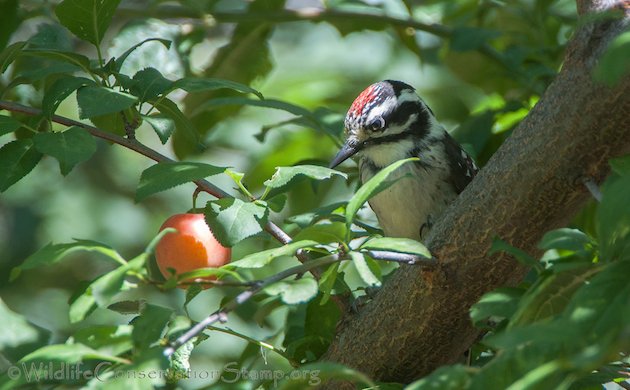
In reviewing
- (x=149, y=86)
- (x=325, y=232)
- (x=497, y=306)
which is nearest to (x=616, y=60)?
(x=497, y=306)

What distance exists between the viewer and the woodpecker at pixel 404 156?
3703 millimetres

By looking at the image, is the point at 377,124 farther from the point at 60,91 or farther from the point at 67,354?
the point at 67,354

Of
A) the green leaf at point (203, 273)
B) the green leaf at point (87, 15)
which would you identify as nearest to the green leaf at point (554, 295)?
the green leaf at point (203, 273)

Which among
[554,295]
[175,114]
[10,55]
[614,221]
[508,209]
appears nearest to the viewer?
[614,221]

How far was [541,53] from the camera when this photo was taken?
4.00 metres

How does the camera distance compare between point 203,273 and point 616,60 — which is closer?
point 616,60

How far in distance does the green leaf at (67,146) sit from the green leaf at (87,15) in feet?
1.31

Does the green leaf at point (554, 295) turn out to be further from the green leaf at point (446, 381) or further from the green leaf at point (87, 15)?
the green leaf at point (87, 15)

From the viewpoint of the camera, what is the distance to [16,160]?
232 centimetres

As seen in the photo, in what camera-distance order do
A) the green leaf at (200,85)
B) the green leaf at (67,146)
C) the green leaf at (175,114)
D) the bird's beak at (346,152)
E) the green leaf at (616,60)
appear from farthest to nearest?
the bird's beak at (346,152) → the green leaf at (175,114) → the green leaf at (200,85) → the green leaf at (67,146) → the green leaf at (616,60)

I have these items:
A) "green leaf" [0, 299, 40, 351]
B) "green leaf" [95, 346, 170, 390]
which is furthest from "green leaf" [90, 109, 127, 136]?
"green leaf" [95, 346, 170, 390]

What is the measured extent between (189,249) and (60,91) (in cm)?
50

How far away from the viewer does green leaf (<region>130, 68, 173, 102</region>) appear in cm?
244

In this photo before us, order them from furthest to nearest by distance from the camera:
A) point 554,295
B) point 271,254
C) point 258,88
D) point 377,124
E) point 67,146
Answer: point 258,88, point 377,124, point 67,146, point 271,254, point 554,295
